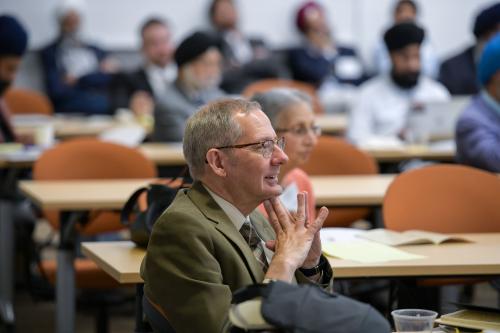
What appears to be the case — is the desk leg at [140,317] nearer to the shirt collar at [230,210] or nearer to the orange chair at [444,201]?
the shirt collar at [230,210]

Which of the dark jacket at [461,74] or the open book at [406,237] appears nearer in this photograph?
the open book at [406,237]

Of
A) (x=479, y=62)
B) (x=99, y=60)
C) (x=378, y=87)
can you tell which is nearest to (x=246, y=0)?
(x=99, y=60)

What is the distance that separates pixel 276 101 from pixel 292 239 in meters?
1.49

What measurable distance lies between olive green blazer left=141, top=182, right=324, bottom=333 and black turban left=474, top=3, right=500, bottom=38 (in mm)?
4236

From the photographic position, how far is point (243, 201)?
2.79 meters

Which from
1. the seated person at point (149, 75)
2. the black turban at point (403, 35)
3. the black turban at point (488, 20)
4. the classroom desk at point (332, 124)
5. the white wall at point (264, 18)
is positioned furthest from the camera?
the white wall at point (264, 18)

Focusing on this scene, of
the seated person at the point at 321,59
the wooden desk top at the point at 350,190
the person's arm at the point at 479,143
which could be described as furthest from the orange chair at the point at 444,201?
the seated person at the point at 321,59

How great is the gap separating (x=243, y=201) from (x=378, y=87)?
464 centimetres

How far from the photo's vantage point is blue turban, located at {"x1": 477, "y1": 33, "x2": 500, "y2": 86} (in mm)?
4707

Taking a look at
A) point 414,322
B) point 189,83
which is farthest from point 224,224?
point 189,83

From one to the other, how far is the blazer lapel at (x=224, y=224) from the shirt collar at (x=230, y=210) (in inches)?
0.5

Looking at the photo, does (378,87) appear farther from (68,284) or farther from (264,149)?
(264,149)

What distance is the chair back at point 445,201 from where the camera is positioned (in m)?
3.98

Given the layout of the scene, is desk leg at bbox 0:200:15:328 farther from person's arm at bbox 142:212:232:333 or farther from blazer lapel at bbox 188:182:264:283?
person's arm at bbox 142:212:232:333
